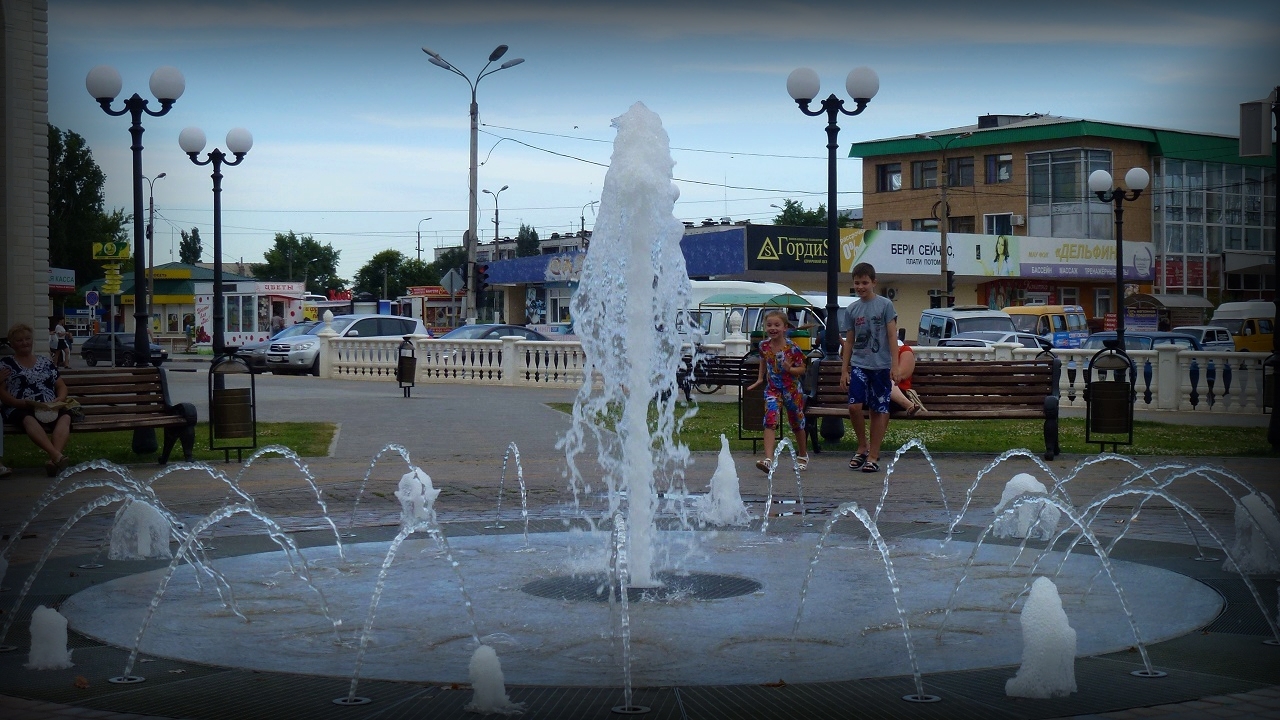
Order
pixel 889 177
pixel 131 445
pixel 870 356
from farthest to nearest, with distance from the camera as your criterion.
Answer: pixel 889 177, pixel 131 445, pixel 870 356

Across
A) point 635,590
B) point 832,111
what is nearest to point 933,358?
point 832,111

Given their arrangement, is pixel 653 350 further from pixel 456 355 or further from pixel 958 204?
pixel 958 204

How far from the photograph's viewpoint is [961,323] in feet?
120

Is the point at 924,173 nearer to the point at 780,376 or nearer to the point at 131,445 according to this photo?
the point at 131,445

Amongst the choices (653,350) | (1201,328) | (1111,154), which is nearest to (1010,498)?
(653,350)

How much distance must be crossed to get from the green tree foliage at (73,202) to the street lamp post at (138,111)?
4710 cm

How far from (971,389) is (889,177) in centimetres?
5630

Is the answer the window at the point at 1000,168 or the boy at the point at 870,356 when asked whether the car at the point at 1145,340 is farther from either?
the window at the point at 1000,168

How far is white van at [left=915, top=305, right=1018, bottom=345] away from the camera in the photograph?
1438 inches

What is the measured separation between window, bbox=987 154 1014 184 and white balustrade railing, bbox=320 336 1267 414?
37.9 meters

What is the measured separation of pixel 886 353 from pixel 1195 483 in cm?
304

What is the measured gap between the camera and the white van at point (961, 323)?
36531 millimetres

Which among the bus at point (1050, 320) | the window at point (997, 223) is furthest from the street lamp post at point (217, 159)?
the window at point (997, 223)

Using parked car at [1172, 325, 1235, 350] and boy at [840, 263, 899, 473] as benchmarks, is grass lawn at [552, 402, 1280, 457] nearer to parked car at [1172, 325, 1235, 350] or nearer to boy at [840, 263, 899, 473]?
boy at [840, 263, 899, 473]
